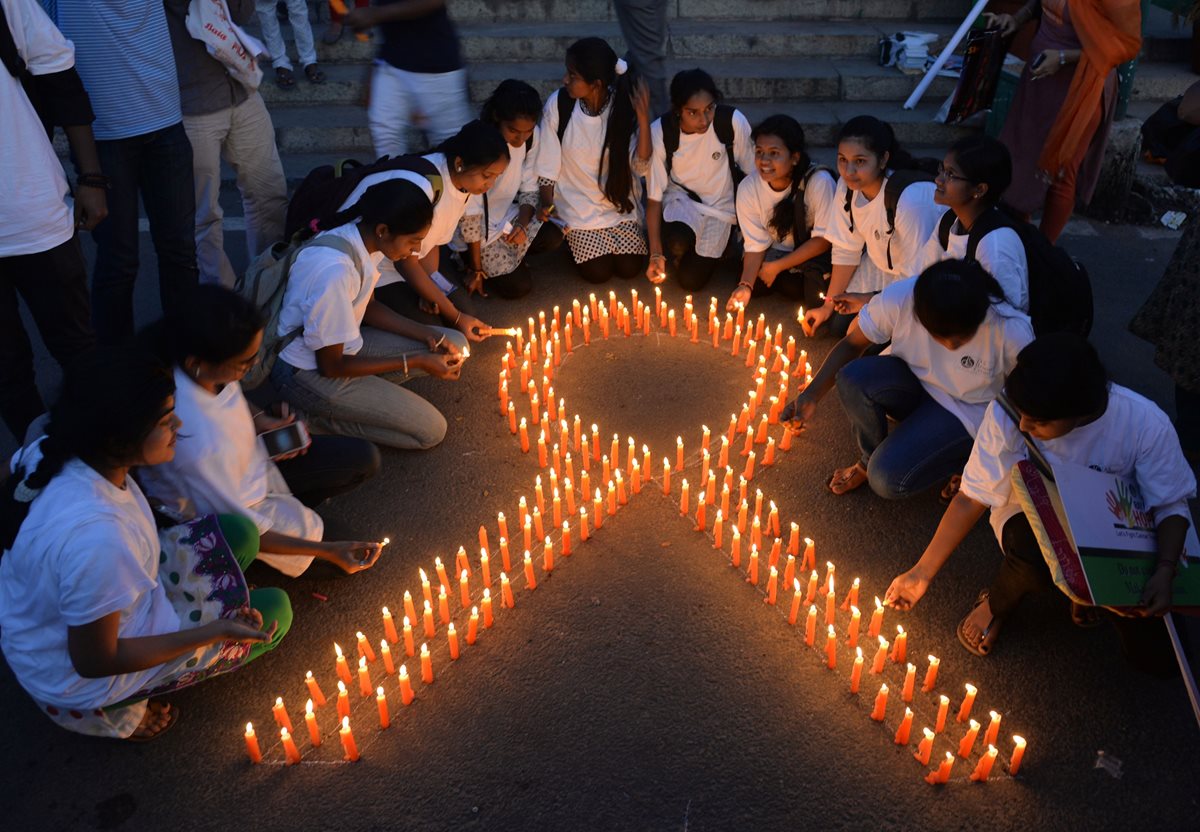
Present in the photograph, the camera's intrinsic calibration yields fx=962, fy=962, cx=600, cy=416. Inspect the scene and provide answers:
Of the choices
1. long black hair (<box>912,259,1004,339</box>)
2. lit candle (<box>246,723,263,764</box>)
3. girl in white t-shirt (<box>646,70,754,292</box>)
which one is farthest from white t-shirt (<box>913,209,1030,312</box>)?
lit candle (<box>246,723,263,764</box>)

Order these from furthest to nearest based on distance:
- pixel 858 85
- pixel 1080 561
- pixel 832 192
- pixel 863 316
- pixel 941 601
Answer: pixel 858 85
pixel 832 192
pixel 863 316
pixel 941 601
pixel 1080 561

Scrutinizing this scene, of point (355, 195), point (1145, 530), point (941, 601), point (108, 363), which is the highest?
point (108, 363)

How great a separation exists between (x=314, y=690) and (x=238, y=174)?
11.4ft

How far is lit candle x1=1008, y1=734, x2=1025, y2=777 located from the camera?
10.1ft

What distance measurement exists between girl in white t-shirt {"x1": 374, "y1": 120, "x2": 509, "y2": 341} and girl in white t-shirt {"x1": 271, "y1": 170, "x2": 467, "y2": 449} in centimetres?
25

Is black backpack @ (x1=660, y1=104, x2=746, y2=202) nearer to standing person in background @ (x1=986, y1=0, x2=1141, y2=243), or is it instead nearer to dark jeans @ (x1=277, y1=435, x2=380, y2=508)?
standing person in background @ (x1=986, y1=0, x2=1141, y2=243)

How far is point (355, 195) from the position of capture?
16.2ft

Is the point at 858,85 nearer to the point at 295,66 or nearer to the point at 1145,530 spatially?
the point at 295,66

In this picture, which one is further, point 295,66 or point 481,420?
point 295,66

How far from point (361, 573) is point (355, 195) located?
201 cm

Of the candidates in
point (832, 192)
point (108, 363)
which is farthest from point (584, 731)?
point (832, 192)

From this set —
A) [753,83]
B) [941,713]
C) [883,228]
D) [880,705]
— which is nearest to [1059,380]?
[941,713]

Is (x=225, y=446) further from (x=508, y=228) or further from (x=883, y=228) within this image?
(x=883, y=228)

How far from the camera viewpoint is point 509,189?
613cm
